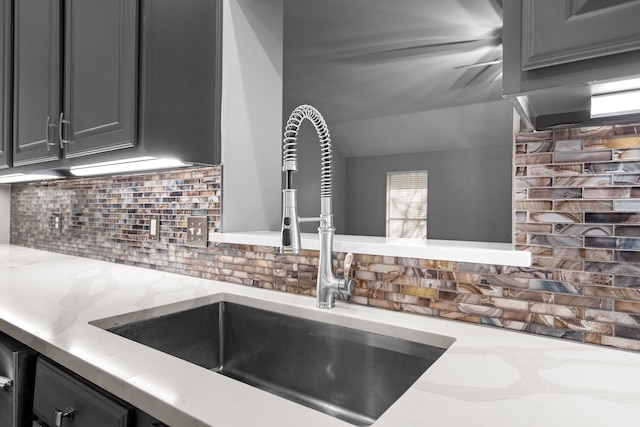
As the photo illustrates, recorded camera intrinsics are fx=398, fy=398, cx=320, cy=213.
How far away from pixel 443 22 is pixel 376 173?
486 cm

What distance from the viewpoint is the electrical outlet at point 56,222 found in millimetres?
2385

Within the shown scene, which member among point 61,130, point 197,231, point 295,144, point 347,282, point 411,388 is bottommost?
point 411,388

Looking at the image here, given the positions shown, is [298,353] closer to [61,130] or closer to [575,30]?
[575,30]

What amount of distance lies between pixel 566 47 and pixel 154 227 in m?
1.62

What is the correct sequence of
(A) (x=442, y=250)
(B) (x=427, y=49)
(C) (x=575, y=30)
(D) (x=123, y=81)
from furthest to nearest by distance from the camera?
(B) (x=427, y=49), (D) (x=123, y=81), (A) (x=442, y=250), (C) (x=575, y=30)

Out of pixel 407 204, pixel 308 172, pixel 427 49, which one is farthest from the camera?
pixel 407 204

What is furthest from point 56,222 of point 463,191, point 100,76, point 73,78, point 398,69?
point 463,191

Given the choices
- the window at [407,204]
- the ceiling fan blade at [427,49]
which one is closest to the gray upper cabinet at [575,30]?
the ceiling fan blade at [427,49]

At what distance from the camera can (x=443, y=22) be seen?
3.04 metres

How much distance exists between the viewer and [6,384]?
3.10ft

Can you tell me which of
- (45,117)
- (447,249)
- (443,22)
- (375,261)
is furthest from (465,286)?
(443,22)

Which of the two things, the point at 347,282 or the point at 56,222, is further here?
the point at 56,222

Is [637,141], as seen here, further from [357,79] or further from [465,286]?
[357,79]

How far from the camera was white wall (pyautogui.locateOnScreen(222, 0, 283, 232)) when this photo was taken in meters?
1.53
